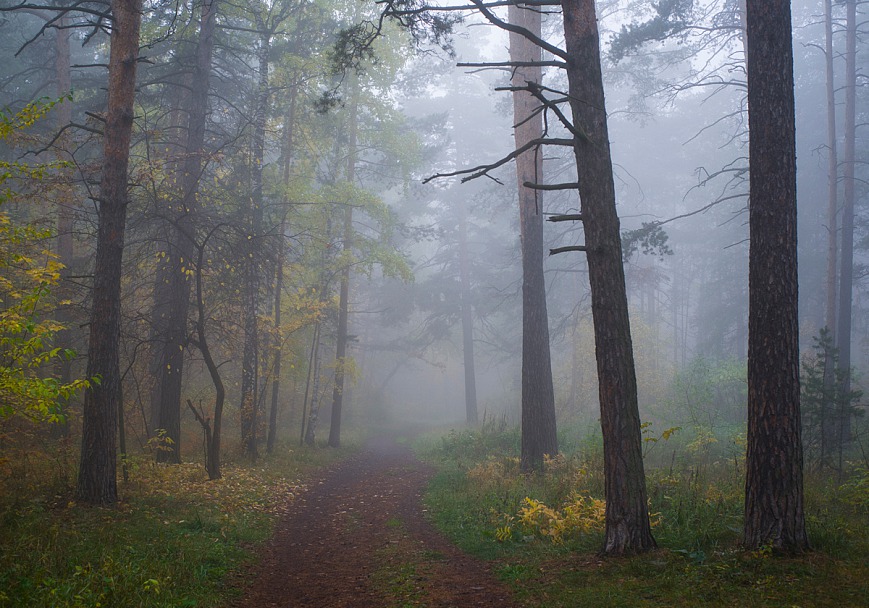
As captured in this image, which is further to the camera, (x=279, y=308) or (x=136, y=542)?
(x=279, y=308)

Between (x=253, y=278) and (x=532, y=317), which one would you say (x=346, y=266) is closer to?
(x=253, y=278)

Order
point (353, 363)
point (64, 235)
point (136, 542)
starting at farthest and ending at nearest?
point (353, 363), point (64, 235), point (136, 542)

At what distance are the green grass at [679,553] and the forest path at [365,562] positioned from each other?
37 centimetres

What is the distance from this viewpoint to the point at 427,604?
229 inches

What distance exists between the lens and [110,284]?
905 centimetres

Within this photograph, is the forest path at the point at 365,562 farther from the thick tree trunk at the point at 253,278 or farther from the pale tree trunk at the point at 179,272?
the pale tree trunk at the point at 179,272

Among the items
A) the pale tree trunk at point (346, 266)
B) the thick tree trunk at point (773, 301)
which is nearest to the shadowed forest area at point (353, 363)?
the thick tree trunk at point (773, 301)

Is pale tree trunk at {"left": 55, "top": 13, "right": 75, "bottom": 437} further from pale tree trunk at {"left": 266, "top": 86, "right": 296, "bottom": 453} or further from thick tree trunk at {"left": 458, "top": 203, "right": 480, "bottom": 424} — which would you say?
thick tree trunk at {"left": 458, "top": 203, "right": 480, "bottom": 424}

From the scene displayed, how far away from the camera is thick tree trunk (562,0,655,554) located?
21.0 feet

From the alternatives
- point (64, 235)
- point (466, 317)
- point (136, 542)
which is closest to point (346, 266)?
point (64, 235)

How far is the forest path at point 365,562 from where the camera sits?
615 centimetres

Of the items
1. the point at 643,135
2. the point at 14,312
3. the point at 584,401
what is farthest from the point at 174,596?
the point at 643,135

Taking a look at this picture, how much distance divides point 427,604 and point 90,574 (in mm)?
3265

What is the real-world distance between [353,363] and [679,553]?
17.0 metres
